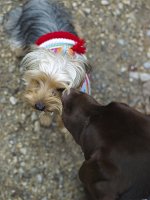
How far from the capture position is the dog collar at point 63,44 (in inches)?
135

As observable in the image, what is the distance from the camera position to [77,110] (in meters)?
2.84

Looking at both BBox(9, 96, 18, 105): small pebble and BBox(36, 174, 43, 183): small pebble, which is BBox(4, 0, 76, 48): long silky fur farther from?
BBox(36, 174, 43, 183): small pebble

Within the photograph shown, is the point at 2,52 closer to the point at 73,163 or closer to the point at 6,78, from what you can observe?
the point at 6,78

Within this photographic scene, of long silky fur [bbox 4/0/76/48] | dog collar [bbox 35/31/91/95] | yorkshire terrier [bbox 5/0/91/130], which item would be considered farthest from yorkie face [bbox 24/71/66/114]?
long silky fur [bbox 4/0/76/48]

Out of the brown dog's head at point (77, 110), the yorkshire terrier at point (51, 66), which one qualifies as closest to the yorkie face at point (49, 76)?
the yorkshire terrier at point (51, 66)

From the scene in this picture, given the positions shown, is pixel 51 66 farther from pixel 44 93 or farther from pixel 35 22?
pixel 35 22

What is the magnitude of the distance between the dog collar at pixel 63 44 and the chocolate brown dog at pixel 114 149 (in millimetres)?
662

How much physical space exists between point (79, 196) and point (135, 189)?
116 cm

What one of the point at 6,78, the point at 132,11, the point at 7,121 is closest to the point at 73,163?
the point at 7,121

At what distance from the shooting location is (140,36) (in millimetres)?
4395

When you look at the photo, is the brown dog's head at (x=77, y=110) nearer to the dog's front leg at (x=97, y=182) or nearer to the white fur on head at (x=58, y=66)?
the dog's front leg at (x=97, y=182)

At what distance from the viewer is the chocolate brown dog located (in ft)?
8.55

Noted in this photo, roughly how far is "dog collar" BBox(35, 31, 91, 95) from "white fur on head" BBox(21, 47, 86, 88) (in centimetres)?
5

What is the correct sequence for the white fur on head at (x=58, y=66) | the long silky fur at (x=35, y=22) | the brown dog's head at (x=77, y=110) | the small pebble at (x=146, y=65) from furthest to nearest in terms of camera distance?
the small pebble at (x=146, y=65) → the long silky fur at (x=35, y=22) → the white fur on head at (x=58, y=66) → the brown dog's head at (x=77, y=110)
